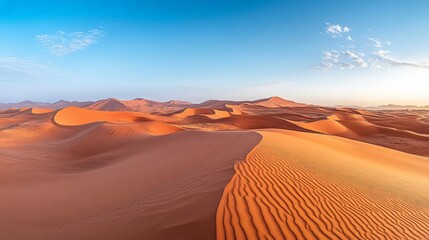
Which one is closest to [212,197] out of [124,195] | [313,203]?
[313,203]

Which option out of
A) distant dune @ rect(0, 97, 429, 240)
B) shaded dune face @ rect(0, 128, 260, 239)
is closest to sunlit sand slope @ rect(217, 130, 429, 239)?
distant dune @ rect(0, 97, 429, 240)

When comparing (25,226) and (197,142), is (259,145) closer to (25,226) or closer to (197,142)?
(197,142)

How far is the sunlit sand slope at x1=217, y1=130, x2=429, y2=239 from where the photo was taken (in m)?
3.70

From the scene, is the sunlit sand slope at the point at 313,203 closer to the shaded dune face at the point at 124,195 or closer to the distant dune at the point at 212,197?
the distant dune at the point at 212,197

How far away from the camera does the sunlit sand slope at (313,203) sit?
146 inches

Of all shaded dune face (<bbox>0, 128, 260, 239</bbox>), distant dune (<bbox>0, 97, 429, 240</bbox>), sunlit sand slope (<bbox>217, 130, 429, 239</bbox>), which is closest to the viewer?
sunlit sand slope (<bbox>217, 130, 429, 239</bbox>)

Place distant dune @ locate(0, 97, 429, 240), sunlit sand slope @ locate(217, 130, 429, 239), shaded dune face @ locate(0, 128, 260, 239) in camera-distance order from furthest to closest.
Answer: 1. shaded dune face @ locate(0, 128, 260, 239)
2. distant dune @ locate(0, 97, 429, 240)
3. sunlit sand slope @ locate(217, 130, 429, 239)

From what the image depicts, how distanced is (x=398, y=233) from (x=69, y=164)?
12655 mm

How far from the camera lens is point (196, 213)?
3957 millimetres

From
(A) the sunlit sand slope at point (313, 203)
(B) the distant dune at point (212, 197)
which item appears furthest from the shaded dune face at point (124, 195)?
(A) the sunlit sand slope at point (313, 203)

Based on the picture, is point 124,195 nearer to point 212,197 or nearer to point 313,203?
point 212,197

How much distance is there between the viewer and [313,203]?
4.56 meters

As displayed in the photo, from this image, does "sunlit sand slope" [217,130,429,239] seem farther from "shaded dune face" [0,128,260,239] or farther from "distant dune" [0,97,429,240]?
"shaded dune face" [0,128,260,239]

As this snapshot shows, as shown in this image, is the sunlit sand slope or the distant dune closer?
the sunlit sand slope
